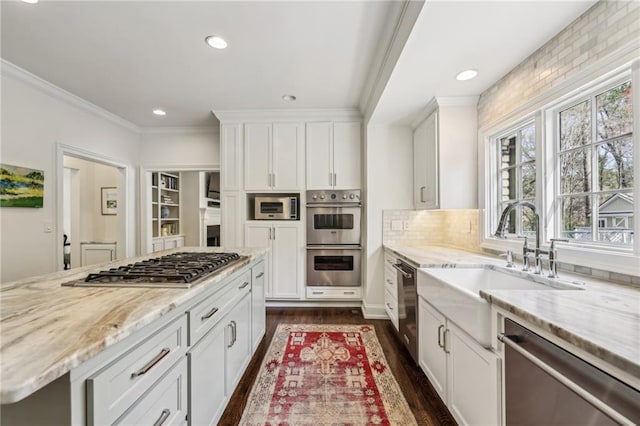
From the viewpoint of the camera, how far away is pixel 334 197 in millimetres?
3459

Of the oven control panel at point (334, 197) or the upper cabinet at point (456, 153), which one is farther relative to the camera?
the oven control panel at point (334, 197)

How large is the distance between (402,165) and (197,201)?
4334 mm

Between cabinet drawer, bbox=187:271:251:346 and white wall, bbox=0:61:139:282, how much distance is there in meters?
2.43

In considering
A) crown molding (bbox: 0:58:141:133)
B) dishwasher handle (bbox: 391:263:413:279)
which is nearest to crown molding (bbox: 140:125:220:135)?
crown molding (bbox: 0:58:141:133)

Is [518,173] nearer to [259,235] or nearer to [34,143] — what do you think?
[259,235]

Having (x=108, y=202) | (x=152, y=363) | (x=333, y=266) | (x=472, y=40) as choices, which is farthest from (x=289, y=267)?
(x=108, y=202)

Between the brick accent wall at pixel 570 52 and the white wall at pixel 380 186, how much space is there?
3.55 ft

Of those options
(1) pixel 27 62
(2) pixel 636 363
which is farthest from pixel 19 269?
(2) pixel 636 363

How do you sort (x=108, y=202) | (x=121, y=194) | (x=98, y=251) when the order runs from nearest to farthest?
(x=121, y=194) < (x=98, y=251) < (x=108, y=202)

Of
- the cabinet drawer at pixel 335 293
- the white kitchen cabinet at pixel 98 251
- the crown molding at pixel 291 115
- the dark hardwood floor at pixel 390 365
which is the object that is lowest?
the dark hardwood floor at pixel 390 365

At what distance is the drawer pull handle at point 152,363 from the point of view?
873 mm

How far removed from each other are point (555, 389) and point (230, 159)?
355 cm

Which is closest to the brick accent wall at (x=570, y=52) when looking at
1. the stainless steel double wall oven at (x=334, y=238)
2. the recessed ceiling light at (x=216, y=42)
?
the stainless steel double wall oven at (x=334, y=238)

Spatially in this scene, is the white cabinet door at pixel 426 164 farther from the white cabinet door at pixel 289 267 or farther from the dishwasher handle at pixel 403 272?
the white cabinet door at pixel 289 267
